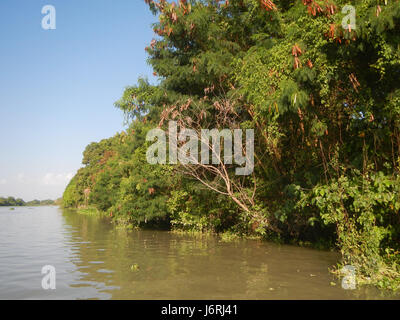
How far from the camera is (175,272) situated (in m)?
6.96

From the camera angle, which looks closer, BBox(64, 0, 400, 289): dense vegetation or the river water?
the river water

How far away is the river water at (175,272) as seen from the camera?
5367 mm

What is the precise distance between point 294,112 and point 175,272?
4.12m

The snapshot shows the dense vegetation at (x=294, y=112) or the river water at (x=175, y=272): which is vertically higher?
the dense vegetation at (x=294, y=112)

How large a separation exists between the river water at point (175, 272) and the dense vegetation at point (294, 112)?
904 mm

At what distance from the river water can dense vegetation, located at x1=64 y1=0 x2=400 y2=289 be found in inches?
35.6

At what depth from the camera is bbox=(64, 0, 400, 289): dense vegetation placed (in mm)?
5992

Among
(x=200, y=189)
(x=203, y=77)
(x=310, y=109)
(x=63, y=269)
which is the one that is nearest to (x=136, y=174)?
(x=200, y=189)

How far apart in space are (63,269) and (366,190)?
6490 mm

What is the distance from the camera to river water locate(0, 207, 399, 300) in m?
5.37

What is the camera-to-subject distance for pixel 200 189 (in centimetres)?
1247

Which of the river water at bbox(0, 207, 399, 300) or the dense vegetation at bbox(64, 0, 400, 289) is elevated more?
the dense vegetation at bbox(64, 0, 400, 289)
